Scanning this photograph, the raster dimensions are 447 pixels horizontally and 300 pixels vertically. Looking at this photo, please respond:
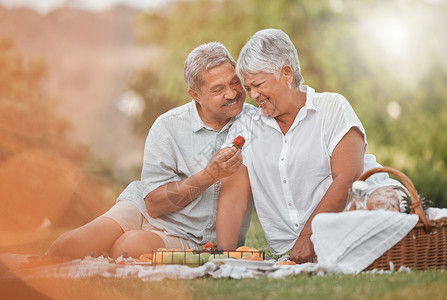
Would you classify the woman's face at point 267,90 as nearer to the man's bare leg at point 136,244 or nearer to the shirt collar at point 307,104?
the shirt collar at point 307,104

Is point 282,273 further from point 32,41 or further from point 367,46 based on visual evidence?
point 367,46

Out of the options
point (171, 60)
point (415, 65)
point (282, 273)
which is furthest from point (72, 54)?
point (282, 273)

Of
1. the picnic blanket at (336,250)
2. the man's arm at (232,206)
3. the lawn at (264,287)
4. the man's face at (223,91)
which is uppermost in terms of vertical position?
the man's face at (223,91)

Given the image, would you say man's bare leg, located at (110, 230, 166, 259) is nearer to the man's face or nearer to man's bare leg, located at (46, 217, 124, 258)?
man's bare leg, located at (46, 217, 124, 258)

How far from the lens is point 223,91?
12.6 feet

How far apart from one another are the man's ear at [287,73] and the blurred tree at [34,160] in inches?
213

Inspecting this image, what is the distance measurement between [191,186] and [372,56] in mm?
13400

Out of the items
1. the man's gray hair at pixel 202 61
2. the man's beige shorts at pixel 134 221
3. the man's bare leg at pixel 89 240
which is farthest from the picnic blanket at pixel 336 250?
the man's gray hair at pixel 202 61

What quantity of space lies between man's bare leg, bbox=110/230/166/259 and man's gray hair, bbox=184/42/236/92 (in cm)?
105

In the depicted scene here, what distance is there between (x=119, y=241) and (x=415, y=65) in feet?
46.2

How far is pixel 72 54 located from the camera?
12.7 meters

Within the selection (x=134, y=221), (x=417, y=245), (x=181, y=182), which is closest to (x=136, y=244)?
(x=134, y=221)

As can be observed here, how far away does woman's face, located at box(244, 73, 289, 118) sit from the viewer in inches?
142

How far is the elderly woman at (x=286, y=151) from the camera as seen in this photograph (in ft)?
11.7
